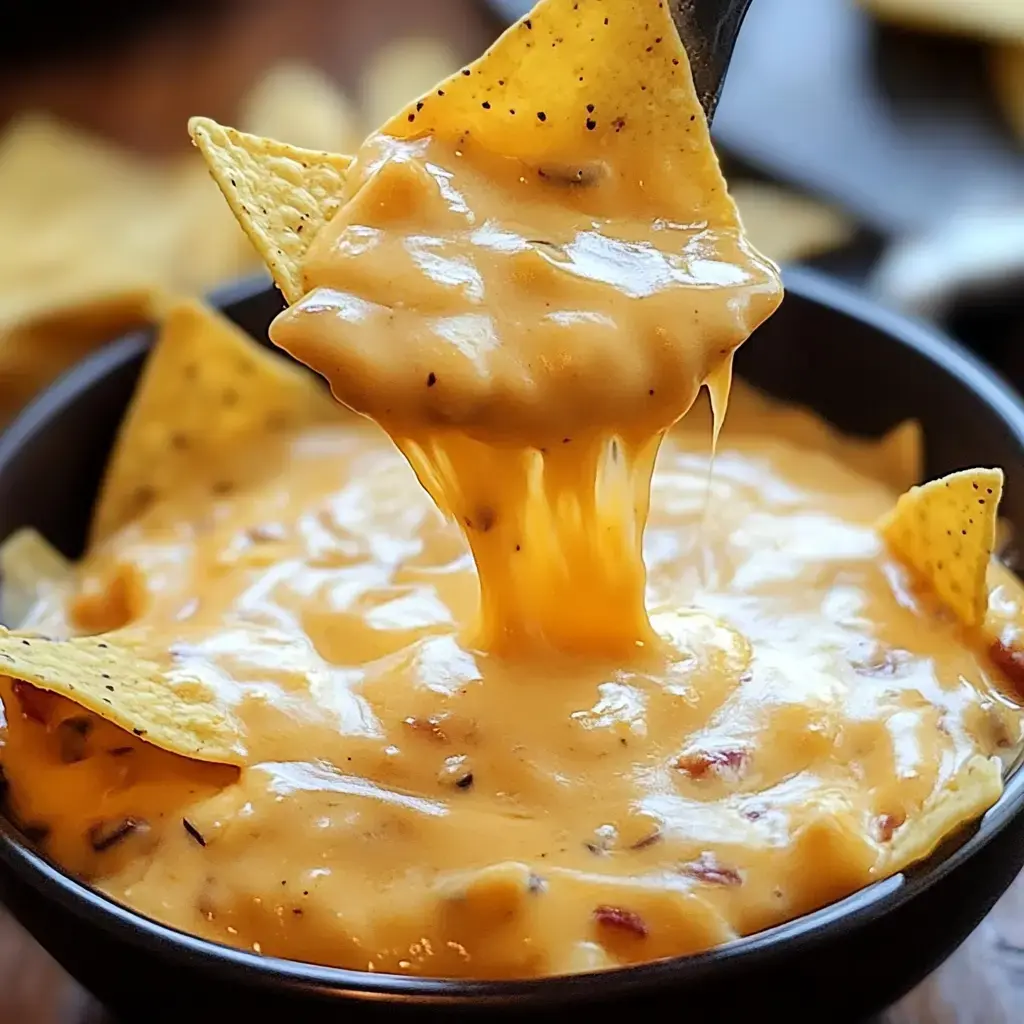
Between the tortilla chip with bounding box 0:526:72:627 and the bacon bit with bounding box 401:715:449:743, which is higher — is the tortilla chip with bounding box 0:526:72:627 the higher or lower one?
the lower one

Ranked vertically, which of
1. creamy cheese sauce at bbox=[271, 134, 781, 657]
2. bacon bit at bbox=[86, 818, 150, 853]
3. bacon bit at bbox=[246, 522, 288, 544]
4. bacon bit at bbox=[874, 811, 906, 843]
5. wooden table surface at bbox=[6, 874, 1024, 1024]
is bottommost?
wooden table surface at bbox=[6, 874, 1024, 1024]

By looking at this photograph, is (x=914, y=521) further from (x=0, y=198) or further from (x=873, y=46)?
(x=0, y=198)

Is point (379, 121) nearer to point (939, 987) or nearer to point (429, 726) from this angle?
point (429, 726)

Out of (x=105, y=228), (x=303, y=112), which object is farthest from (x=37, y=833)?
(x=303, y=112)

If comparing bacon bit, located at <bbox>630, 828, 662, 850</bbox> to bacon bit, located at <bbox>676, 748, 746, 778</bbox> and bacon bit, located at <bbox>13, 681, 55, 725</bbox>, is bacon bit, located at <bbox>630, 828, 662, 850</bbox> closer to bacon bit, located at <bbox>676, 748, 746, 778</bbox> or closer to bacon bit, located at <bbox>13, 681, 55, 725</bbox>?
bacon bit, located at <bbox>676, 748, 746, 778</bbox>

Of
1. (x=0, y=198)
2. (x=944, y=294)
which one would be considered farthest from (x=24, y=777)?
(x=0, y=198)

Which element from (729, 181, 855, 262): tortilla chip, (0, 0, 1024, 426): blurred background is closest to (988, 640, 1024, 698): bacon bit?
(0, 0, 1024, 426): blurred background
